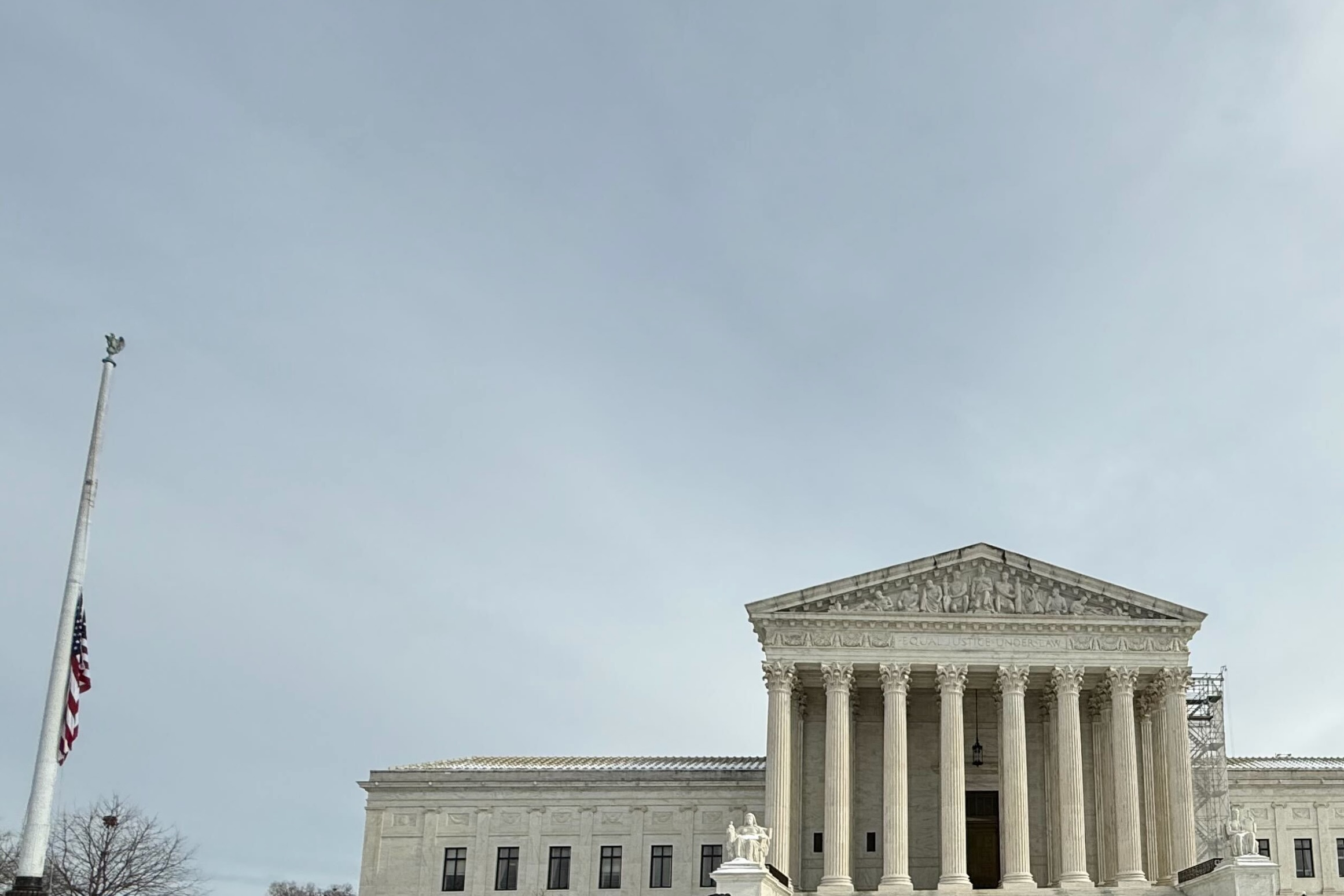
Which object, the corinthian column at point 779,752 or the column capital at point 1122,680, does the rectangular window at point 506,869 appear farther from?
the column capital at point 1122,680

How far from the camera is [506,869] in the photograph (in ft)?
187

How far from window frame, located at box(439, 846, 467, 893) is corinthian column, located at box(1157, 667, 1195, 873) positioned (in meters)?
28.0

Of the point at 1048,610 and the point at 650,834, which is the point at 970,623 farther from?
the point at 650,834

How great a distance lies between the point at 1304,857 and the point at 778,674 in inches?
994

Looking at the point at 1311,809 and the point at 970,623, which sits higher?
the point at 970,623

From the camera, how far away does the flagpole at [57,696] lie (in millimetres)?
24672

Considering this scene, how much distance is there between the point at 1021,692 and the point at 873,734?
764 centimetres

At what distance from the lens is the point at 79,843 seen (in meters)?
64.2

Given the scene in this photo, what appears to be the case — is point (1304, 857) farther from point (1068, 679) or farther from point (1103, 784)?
point (1068, 679)

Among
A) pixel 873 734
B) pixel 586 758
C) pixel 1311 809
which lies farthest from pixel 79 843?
pixel 1311 809

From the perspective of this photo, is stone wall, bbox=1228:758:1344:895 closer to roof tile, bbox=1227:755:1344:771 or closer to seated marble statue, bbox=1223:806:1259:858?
roof tile, bbox=1227:755:1344:771

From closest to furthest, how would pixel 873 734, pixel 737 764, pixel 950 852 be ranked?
pixel 950 852
pixel 873 734
pixel 737 764

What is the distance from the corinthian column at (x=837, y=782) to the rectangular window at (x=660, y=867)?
7.93 meters

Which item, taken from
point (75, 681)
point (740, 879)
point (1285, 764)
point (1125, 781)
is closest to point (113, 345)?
Result: point (75, 681)
